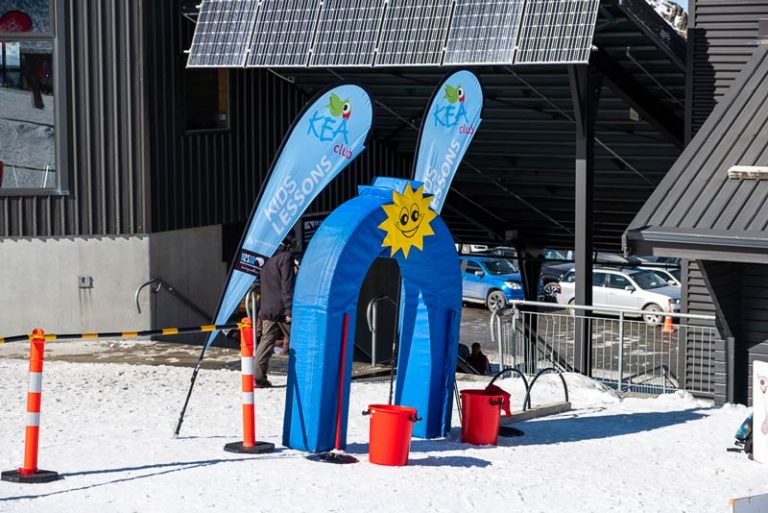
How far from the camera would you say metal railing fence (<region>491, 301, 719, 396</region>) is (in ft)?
56.9

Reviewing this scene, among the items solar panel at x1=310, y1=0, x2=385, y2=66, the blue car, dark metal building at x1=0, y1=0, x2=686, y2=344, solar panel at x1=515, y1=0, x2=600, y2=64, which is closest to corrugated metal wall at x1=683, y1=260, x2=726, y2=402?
dark metal building at x1=0, y1=0, x2=686, y2=344

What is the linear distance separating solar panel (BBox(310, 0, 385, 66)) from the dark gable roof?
5.60m

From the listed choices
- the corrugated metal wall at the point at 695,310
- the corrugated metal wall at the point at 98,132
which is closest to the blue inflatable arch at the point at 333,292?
the corrugated metal wall at the point at 695,310

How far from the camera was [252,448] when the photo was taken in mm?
11492

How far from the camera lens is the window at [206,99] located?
20234 mm

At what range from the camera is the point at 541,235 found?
27219 millimetres

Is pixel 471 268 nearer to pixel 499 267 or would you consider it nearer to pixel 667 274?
pixel 499 267

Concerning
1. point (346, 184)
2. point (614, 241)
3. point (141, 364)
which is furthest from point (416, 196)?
point (614, 241)

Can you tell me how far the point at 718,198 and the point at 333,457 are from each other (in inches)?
204

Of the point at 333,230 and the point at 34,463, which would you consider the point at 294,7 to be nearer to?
the point at 333,230

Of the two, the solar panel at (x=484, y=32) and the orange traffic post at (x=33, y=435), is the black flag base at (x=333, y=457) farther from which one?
the solar panel at (x=484, y=32)

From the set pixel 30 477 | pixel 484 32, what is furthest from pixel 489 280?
pixel 30 477

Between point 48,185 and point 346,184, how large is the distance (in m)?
6.75

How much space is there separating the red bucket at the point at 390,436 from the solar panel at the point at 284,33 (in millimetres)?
8901
